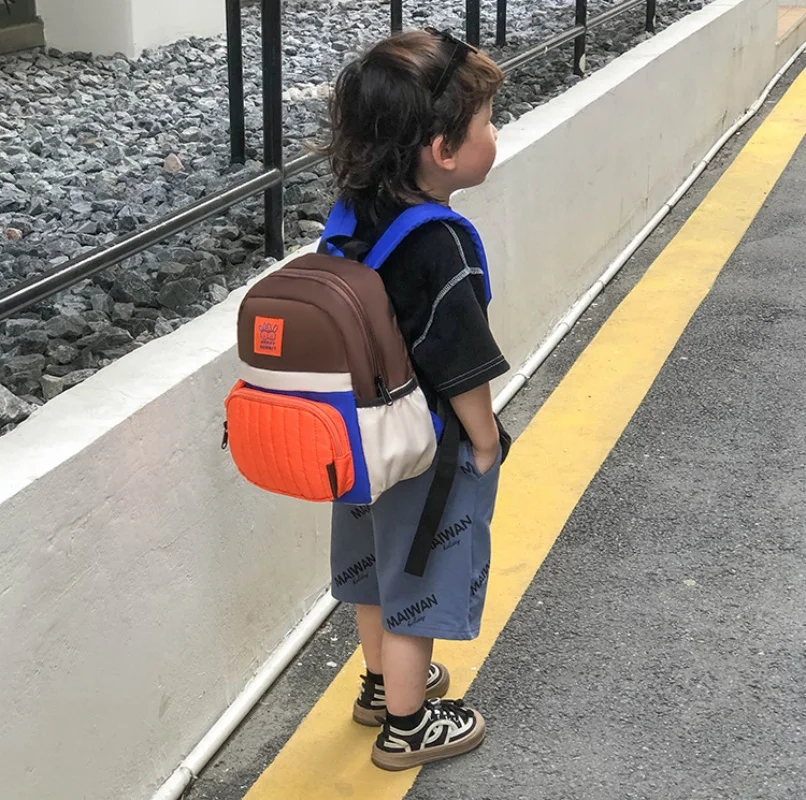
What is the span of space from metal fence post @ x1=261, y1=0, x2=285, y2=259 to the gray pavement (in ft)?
3.38

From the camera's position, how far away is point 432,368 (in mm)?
2086

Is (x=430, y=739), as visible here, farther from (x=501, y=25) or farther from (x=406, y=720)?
(x=501, y=25)

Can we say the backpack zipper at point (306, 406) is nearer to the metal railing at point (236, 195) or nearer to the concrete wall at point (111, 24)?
the metal railing at point (236, 195)

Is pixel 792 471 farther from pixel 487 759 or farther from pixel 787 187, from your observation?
pixel 787 187

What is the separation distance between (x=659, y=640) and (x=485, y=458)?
886 mm

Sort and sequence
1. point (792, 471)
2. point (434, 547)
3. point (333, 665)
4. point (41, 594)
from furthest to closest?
1. point (792, 471)
2. point (333, 665)
3. point (434, 547)
4. point (41, 594)

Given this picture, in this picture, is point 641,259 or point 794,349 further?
point 641,259

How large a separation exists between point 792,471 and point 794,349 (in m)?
1.04

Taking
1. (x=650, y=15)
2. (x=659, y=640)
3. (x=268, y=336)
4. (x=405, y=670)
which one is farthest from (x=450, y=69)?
(x=650, y=15)

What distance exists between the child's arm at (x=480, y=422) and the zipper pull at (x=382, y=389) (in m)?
0.17

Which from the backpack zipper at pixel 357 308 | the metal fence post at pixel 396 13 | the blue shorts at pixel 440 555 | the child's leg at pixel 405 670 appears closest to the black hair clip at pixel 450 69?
the backpack zipper at pixel 357 308

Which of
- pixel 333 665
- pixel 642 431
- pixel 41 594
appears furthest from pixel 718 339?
pixel 41 594

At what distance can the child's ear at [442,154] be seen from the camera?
6.68ft

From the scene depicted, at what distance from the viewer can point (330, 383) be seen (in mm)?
1969
